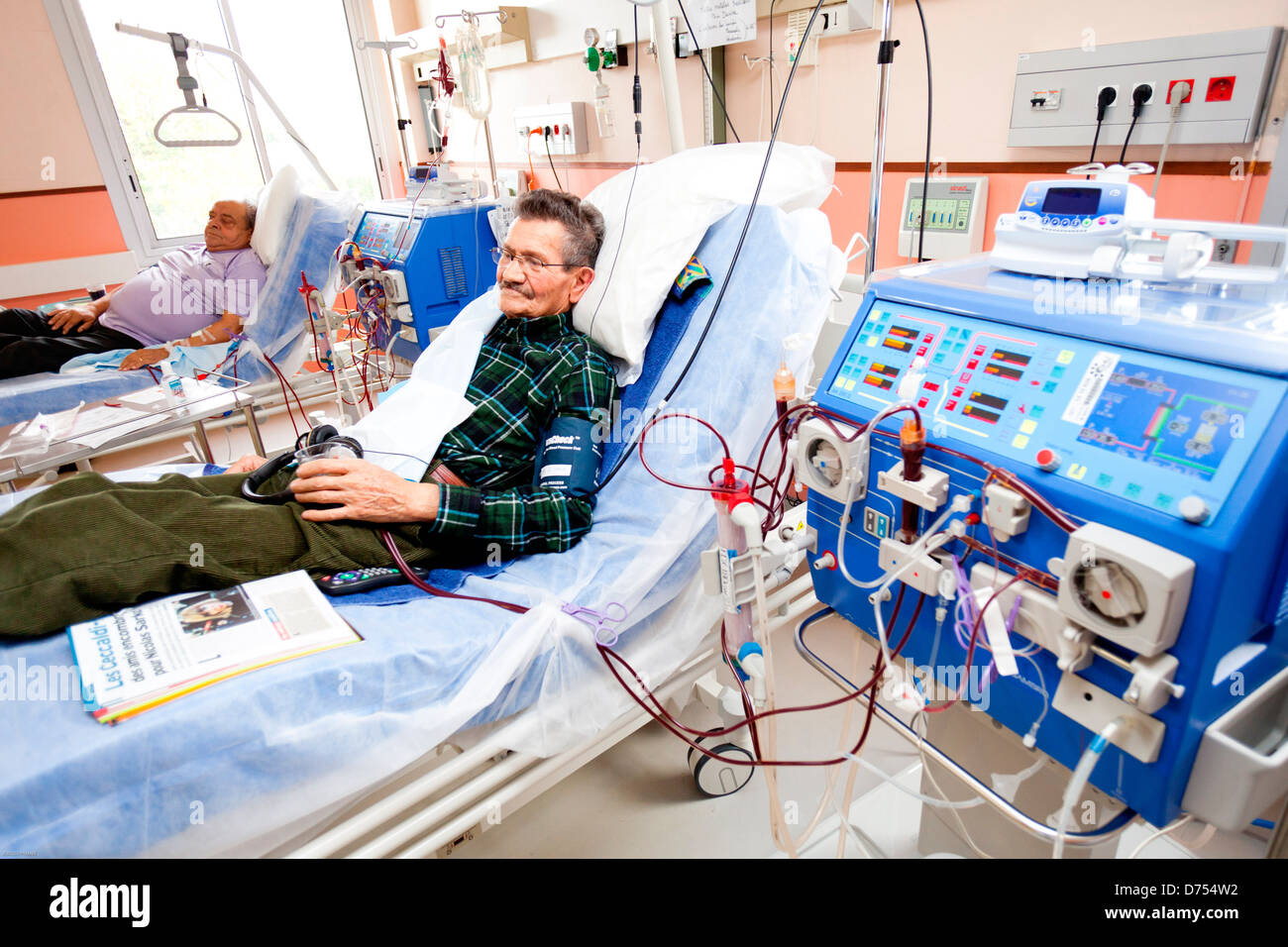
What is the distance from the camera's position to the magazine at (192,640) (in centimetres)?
97

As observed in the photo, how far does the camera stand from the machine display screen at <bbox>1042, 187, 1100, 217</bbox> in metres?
0.96

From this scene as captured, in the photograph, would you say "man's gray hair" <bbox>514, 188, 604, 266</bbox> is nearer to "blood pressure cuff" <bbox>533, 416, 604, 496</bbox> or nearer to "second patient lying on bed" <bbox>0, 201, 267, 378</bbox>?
"blood pressure cuff" <bbox>533, 416, 604, 496</bbox>

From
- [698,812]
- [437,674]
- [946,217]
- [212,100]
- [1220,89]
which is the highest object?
[212,100]

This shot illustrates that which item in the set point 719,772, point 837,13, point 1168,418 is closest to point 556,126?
point 837,13

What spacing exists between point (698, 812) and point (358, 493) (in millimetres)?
1013

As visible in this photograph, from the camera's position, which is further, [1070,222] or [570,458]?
[570,458]

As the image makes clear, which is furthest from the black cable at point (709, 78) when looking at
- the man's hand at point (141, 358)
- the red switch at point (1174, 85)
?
the man's hand at point (141, 358)

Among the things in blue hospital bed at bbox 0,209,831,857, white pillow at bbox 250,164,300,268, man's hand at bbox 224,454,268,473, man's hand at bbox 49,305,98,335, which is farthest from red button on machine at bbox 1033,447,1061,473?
man's hand at bbox 49,305,98,335

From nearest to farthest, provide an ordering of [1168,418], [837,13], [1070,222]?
1. [1168,418]
2. [1070,222]
3. [837,13]

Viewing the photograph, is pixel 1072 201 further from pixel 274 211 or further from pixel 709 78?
pixel 274 211

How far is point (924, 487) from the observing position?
846 mm

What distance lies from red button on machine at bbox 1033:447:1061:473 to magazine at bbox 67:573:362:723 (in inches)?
38.3
